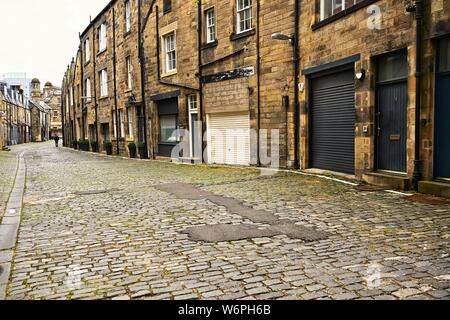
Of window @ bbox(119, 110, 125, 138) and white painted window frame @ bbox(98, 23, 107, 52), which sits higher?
white painted window frame @ bbox(98, 23, 107, 52)

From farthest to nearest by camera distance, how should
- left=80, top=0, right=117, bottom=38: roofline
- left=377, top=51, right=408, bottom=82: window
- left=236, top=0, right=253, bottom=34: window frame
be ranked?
1. left=80, top=0, right=117, bottom=38: roofline
2. left=236, top=0, right=253, bottom=34: window frame
3. left=377, top=51, right=408, bottom=82: window

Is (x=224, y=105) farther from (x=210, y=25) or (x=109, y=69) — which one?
(x=109, y=69)

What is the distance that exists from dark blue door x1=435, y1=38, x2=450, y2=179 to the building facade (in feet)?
0.08

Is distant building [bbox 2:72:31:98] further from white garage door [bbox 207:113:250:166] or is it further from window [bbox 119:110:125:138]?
white garage door [bbox 207:113:250:166]

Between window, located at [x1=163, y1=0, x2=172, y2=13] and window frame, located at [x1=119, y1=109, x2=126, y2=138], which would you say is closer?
window, located at [x1=163, y1=0, x2=172, y2=13]

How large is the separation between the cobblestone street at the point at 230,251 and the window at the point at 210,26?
10475mm

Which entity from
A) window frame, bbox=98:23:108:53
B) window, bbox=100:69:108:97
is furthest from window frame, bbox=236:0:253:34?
window, bbox=100:69:108:97

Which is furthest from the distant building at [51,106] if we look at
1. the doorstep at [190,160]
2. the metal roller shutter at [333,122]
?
the metal roller shutter at [333,122]

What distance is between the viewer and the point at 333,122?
1223 cm

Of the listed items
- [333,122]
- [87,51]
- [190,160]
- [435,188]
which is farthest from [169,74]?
[87,51]

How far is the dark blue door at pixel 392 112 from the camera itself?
9.52m

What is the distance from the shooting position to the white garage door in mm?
16078

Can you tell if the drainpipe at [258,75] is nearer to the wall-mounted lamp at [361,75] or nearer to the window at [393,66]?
the wall-mounted lamp at [361,75]
